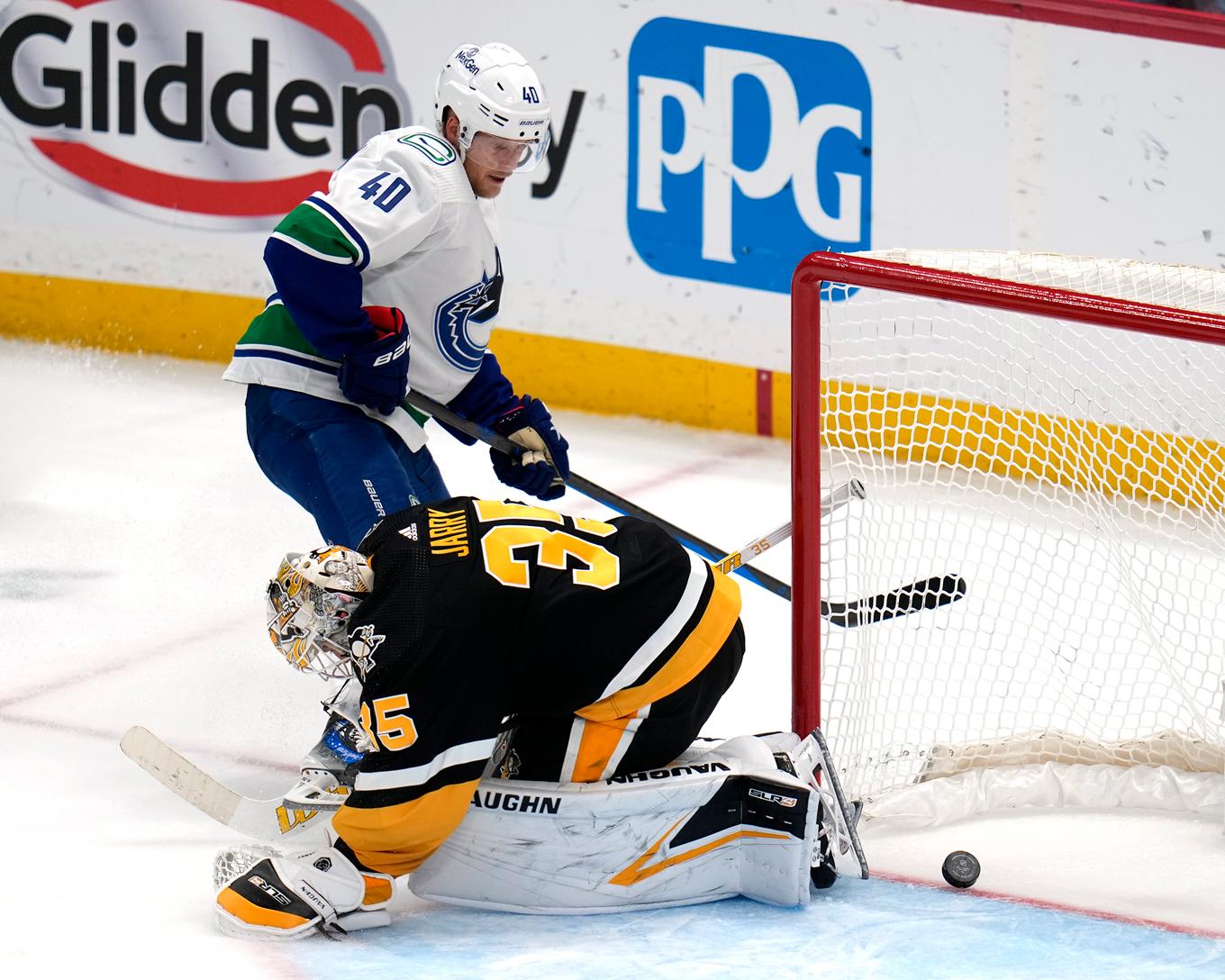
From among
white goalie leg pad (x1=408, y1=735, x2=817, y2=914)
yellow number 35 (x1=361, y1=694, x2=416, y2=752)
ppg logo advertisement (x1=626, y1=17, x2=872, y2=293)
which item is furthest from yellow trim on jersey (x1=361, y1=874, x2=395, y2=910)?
ppg logo advertisement (x1=626, y1=17, x2=872, y2=293)

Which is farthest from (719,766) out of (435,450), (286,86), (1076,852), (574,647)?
(286,86)

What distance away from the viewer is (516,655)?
261 cm

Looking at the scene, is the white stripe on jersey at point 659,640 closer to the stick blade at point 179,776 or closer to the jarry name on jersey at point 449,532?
the jarry name on jersey at point 449,532

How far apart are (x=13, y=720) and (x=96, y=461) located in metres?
1.47

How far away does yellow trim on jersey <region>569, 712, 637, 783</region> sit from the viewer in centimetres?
277

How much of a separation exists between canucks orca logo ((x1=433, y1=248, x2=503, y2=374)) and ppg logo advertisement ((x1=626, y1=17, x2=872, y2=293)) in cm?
182

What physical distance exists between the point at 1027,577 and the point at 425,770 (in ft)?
4.44

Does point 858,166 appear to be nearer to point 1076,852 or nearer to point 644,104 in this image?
point 644,104

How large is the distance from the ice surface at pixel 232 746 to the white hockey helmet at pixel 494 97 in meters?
1.14

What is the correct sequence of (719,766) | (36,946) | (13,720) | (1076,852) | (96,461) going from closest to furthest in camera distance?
(36,946)
(719,766)
(1076,852)
(13,720)
(96,461)

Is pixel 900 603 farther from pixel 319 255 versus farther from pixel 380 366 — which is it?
pixel 319 255

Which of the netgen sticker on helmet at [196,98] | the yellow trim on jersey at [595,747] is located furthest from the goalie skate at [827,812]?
the netgen sticker on helmet at [196,98]

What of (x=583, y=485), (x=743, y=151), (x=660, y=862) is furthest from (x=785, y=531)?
(x=743, y=151)

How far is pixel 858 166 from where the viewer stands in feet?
16.3
